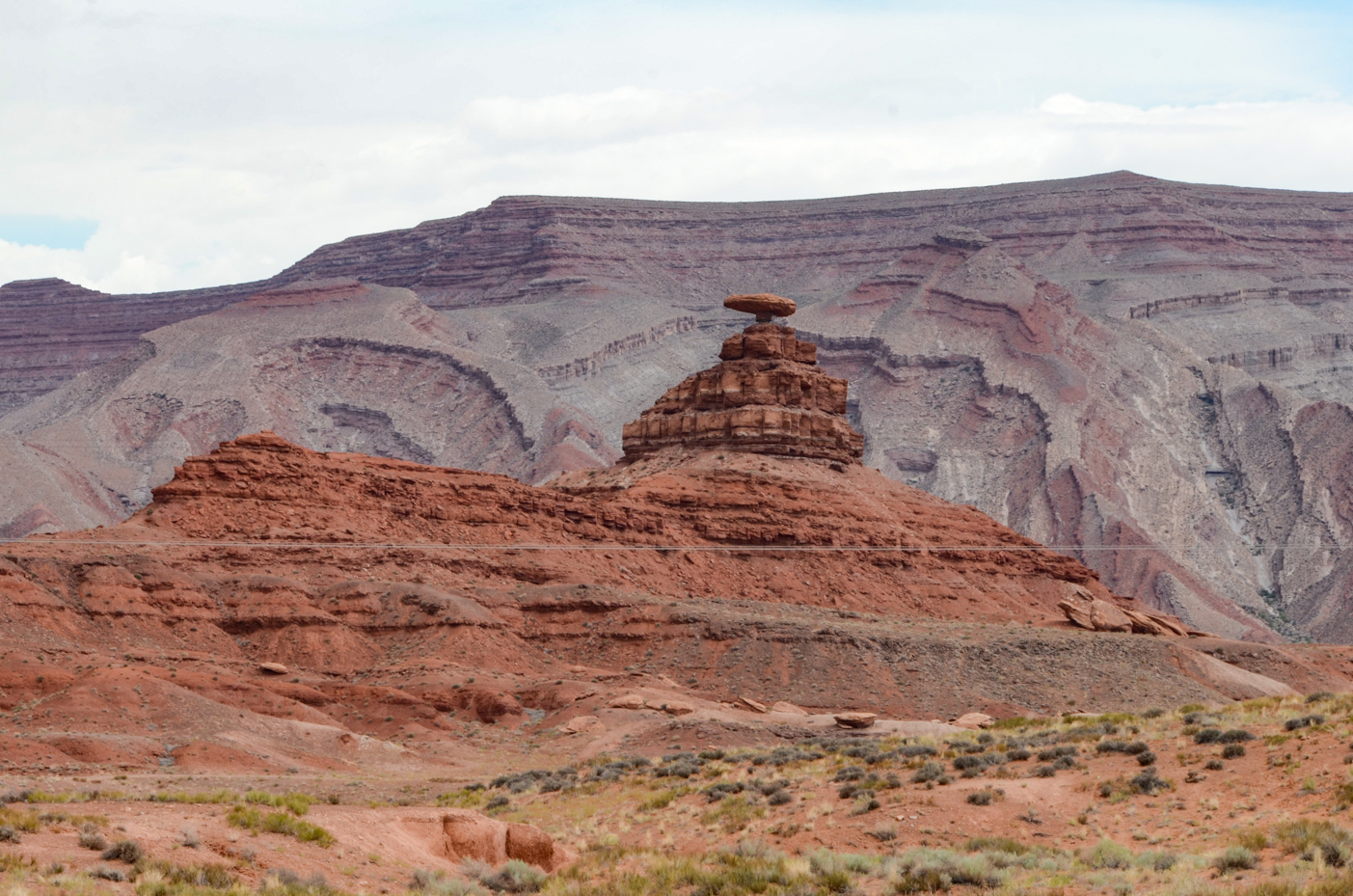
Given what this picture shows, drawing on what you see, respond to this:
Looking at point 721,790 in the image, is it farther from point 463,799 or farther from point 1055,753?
point 463,799

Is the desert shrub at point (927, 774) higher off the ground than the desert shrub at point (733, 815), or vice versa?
the desert shrub at point (927, 774)

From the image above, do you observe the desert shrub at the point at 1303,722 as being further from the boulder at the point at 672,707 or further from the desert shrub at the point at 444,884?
the boulder at the point at 672,707

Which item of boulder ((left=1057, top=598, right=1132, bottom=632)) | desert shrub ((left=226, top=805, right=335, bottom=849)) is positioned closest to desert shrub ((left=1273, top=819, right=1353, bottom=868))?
desert shrub ((left=226, top=805, right=335, bottom=849))

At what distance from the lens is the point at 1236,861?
24.0 meters

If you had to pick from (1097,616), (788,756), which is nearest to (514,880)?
(788,756)

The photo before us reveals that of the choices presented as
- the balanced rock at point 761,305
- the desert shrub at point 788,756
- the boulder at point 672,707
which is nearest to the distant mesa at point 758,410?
the balanced rock at point 761,305

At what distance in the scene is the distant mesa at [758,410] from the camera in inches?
3354

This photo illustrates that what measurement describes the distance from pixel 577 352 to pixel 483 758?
135146mm

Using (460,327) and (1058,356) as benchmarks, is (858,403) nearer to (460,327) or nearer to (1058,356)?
(1058,356)

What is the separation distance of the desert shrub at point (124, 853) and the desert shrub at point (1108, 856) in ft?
43.4

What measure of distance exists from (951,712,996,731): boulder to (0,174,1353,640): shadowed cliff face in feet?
269

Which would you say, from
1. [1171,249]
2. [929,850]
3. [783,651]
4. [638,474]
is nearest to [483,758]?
[783,651]

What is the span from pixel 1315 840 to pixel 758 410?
61611 mm

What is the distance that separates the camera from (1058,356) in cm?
16675
